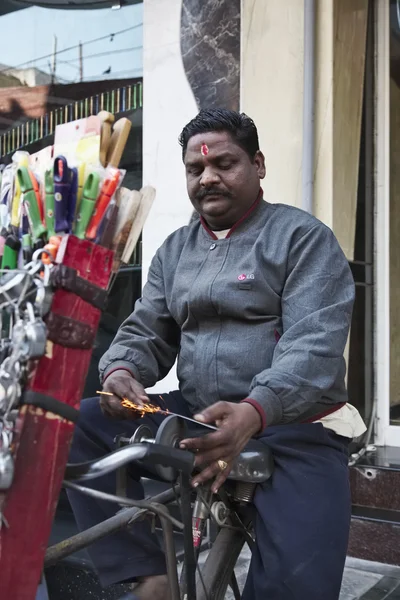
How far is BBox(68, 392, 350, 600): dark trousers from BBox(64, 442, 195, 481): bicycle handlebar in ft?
1.71

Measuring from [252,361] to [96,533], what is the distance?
64 cm

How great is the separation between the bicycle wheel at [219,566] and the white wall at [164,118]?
1888 millimetres

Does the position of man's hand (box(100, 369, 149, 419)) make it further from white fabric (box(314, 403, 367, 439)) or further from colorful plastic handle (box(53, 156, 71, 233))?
colorful plastic handle (box(53, 156, 71, 233))

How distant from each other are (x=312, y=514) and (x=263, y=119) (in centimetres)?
239

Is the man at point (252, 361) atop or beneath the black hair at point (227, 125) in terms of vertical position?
beneath

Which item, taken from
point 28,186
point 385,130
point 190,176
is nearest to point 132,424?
point 190,176

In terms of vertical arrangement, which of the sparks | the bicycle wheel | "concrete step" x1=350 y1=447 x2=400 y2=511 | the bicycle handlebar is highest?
the bicycle handlebar

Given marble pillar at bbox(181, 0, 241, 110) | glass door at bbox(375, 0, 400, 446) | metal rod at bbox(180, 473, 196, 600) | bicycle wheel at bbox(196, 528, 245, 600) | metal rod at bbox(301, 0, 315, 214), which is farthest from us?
glass door at bbox(375, 0, 400, 446)

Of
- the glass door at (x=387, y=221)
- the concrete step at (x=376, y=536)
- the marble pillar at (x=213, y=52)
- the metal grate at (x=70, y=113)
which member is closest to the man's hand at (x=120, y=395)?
the concrete step at (x=376, y=536)

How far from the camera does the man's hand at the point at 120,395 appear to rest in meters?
1.80

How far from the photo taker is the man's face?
2037 mm

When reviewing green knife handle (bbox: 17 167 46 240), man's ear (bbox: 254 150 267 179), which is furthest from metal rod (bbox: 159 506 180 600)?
man's ear (bbox: 254 150 267 179)

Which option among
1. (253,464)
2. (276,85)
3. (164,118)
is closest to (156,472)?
(253,464)

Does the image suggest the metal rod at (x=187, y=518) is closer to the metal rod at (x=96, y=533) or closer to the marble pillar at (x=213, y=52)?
the metal rod at (x=96, y=533)
